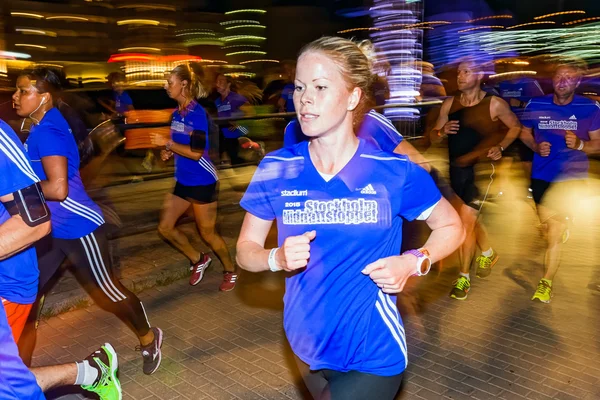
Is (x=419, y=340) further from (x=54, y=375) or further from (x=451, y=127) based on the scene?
(x=54, y=375)

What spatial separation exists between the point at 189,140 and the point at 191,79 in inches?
23.0

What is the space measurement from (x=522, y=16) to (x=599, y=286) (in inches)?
2434

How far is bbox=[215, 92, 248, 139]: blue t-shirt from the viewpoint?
32.9 feet

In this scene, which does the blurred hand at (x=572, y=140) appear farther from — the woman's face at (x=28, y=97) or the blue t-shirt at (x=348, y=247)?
the woman's face at (x=28, y=97)

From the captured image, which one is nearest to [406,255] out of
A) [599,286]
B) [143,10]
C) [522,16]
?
[599,286]

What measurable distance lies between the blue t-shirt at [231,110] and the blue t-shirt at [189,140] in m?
4.10

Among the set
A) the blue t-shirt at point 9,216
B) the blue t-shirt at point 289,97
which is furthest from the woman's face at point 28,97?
the blue t-shirt at point 289,97

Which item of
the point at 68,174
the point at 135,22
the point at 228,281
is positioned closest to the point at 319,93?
the point at 68,174

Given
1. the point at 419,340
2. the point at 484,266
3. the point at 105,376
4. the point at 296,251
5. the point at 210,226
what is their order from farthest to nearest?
the point at 484,266
the point at 210,226
the point at 419,340
the point at 105,376
the point at 296,251

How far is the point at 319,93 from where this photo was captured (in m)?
2.32

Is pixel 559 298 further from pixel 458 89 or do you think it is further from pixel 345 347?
pixel 345 347

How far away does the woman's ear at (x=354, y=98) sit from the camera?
241cm

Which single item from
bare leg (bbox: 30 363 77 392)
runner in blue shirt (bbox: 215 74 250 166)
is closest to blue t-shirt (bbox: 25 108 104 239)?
bare leg (bbox: 30 363 77 392)

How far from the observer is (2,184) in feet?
8.20
